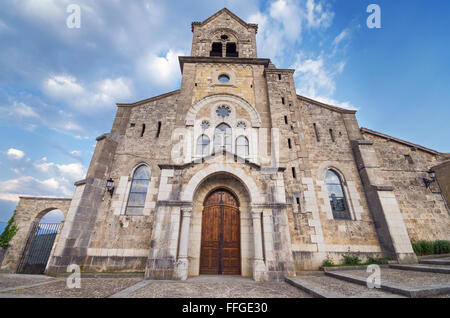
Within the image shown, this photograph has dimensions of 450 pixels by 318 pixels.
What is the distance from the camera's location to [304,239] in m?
8.20

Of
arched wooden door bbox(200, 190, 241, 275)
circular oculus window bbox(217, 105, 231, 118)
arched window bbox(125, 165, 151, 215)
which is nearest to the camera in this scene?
arched wooden door bbox(200, 190, 241, 275)

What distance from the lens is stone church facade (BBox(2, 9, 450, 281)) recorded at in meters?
7.43

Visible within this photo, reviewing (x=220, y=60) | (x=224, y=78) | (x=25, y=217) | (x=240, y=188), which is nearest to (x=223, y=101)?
(x=224, y=78)

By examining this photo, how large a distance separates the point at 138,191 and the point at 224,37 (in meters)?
14.4

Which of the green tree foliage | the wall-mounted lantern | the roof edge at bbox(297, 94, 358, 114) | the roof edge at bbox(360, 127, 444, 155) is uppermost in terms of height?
the roof edge at bbox(297, 94, 358, 114)

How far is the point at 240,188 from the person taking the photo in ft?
28.7

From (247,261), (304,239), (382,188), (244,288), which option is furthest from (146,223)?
(382,188)

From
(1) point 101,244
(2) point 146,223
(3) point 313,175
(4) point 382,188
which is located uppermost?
(3) point 313,175

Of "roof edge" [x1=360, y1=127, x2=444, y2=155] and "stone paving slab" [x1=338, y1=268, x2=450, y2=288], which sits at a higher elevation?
"roof edge" [x1=360, y1=127, x2=444, y2=155]

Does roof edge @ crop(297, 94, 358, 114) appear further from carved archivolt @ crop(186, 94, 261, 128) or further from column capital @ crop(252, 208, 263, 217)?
column capital @ crop(252, 208, 263, 217)

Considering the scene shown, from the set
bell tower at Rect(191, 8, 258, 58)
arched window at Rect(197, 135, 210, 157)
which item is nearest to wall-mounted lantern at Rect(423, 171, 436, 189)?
arched window at Rect(197, 135, 210, 157)

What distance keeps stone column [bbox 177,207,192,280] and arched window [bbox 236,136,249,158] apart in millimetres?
4535

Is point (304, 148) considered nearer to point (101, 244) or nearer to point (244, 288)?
point (244, 288)
